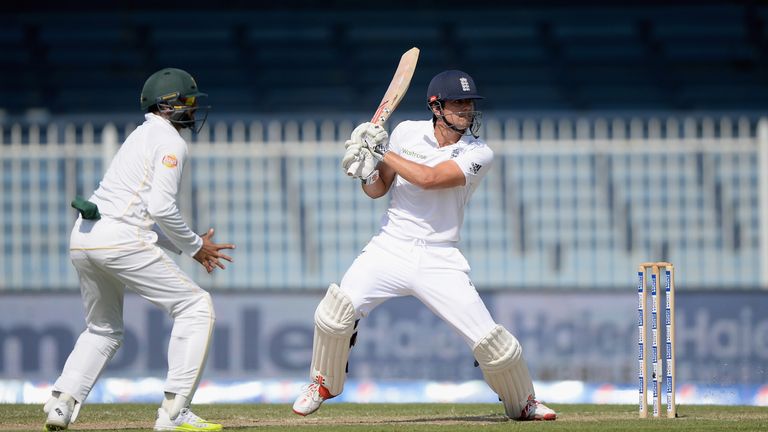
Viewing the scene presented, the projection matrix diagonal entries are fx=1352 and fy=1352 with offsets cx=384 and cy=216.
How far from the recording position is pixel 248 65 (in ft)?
48.6

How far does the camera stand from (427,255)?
6.26 m

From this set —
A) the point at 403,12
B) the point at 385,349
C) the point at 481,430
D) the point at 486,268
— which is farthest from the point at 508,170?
the point at 403,12

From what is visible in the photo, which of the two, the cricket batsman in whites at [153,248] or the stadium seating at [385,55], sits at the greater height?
the stadium seating at [385,55]

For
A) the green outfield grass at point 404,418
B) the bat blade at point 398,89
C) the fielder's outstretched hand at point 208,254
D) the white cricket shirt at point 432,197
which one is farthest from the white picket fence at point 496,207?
the fielder's outstretched hand at point 208,254

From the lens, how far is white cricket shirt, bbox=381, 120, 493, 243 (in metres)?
6.29

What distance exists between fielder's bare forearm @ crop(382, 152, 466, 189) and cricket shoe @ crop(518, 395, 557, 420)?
109 centimetres

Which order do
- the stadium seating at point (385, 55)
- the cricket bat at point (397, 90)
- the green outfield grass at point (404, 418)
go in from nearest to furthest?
the green outfield grass at point (404, 418) < the cricket bat at point (397, 90) < the stadium seating at point (385, 55)

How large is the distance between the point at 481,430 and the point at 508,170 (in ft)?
15.2

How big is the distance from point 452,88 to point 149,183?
1.53m

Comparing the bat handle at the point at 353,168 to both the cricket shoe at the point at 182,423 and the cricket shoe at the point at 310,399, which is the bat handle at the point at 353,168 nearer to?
the cricket shoe at the point at 310,399

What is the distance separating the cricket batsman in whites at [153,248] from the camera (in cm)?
560

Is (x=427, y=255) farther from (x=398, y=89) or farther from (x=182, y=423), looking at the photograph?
(x=182, y=423)

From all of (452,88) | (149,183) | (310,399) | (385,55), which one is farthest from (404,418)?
(385,55)

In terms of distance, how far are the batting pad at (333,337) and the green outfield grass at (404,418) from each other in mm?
223
